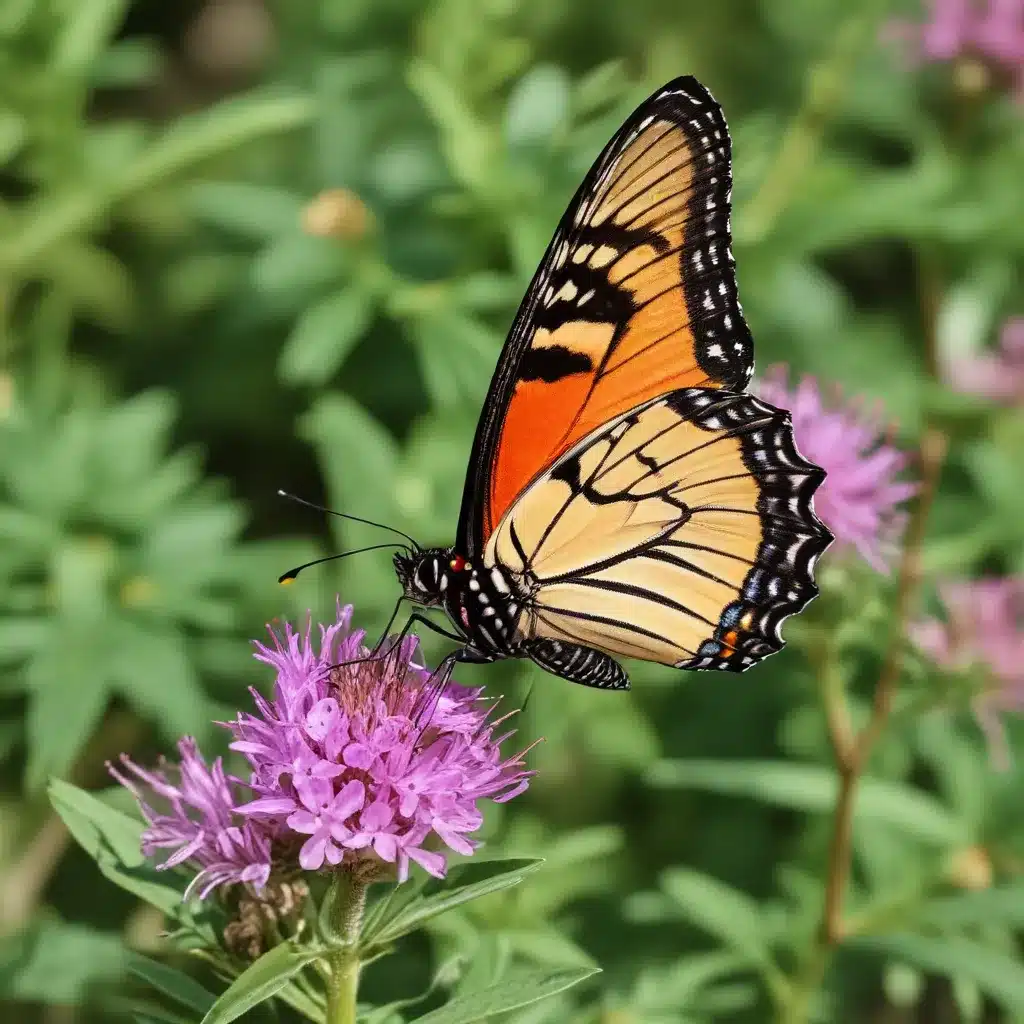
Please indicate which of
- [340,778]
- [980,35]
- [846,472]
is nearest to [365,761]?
[340,778]

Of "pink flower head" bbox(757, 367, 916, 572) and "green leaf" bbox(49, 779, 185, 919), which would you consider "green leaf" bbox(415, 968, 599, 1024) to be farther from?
"pink flower head" bbox(757, 367, 916, 572)

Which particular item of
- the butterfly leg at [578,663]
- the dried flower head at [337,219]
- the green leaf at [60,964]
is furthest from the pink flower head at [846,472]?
the green leaf at [60,964]

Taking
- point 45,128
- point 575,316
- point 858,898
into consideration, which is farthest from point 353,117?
point 858,898

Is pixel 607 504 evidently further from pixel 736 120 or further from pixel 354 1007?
pixel 736 120

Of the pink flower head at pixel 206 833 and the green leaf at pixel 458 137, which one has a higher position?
the green leaf at pixel 458 137

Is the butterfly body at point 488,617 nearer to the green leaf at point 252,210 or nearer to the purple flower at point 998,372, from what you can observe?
the green leaf at point 252,210

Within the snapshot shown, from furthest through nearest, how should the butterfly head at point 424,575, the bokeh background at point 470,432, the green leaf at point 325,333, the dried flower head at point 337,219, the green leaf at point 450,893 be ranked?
1. the dried flower head at point 337,219
2. the green leaf at point 325,333
3. the bokeh background at point 470,432
4. the butterfly head at point 424,575
5. the green leaf at point 450,893

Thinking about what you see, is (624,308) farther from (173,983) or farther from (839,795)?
(173,983)
